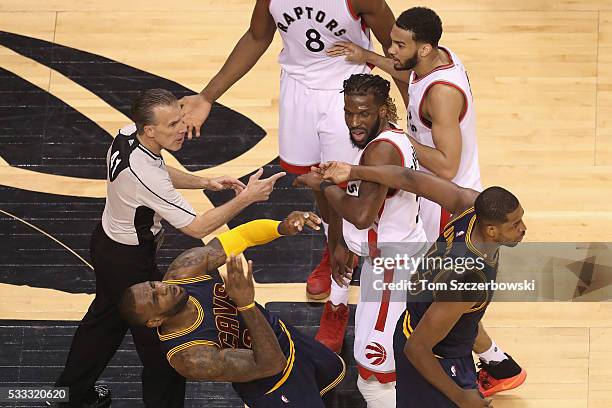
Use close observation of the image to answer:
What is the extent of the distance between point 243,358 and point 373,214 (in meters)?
0.91

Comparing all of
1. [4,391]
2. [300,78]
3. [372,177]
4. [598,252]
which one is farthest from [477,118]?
[4,391]

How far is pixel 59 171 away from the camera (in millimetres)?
6645

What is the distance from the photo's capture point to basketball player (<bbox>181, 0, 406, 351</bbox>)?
17.3ft

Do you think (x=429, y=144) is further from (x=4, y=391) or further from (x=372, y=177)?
(x=4, y=391)

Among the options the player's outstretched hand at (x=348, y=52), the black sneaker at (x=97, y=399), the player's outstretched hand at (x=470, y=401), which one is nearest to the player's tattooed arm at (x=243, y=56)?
the player's outstretched hand at (x=348, y=52)

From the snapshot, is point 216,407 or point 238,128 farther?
point 238,128

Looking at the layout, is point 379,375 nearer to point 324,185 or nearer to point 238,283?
point 324,185

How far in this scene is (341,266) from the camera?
5.34m

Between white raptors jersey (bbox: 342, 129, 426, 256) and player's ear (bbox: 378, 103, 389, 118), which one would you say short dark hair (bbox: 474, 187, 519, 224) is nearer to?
white raptors jersey (bbox: 342, 129, 426, 256)

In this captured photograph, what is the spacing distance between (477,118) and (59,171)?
273cm

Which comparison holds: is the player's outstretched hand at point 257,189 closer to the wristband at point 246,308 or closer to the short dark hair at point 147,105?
the short dark hair at point 147,105

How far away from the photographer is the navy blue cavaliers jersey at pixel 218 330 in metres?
4.36

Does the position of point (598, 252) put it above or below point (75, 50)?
below

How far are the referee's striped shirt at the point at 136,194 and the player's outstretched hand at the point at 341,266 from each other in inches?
32.9
